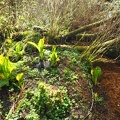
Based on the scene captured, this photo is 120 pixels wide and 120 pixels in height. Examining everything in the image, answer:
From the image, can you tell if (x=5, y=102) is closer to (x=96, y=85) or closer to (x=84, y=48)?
(x=96, y=85)

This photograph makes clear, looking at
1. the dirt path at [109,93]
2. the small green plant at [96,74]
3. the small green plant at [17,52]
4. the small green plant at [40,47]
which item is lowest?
the dirt path at [109,93]

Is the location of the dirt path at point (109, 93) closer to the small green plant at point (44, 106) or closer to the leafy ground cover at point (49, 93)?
the leafy ground cover at point (49, 93)

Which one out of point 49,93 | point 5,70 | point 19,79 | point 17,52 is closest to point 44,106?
point 49,93

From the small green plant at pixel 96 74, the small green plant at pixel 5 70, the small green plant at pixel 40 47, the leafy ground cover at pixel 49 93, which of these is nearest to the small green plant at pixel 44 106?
the leafy ground cover at pixel 49 93

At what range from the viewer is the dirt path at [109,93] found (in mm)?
3561

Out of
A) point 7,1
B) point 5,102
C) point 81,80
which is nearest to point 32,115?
point 5,102

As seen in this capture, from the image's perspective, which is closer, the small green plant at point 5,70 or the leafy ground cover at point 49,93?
the leafy ground cover at point 49,93

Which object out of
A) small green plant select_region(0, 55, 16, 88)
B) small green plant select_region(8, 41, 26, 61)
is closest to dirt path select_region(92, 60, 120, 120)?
small green plant select_region(0, 55, 16, 88)

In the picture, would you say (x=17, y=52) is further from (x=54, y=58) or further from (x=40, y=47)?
(x=54, y=58)

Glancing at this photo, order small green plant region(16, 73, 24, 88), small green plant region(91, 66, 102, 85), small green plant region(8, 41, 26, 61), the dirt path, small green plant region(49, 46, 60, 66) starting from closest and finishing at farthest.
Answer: the dirt path
small green plant region(16, 73, 24, 88)
small green plant region(91, 66, 102, 85)
small green plant region(49, 46, 60, 66)
small green plant region(8, 41, 26, 61)

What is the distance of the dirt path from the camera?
11.7ft

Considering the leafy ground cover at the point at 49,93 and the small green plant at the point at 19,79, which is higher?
the small green plant at the point at 19,79

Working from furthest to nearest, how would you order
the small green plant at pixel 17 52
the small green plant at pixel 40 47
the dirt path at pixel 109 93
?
1. the small green plant at pixel 17 52
2. the small green plant at pixel 40 47
3. the dirt path at pixel 109 93

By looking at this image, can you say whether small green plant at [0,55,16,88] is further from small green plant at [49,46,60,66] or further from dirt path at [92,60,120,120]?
dirt path at [92,60,120,120]
